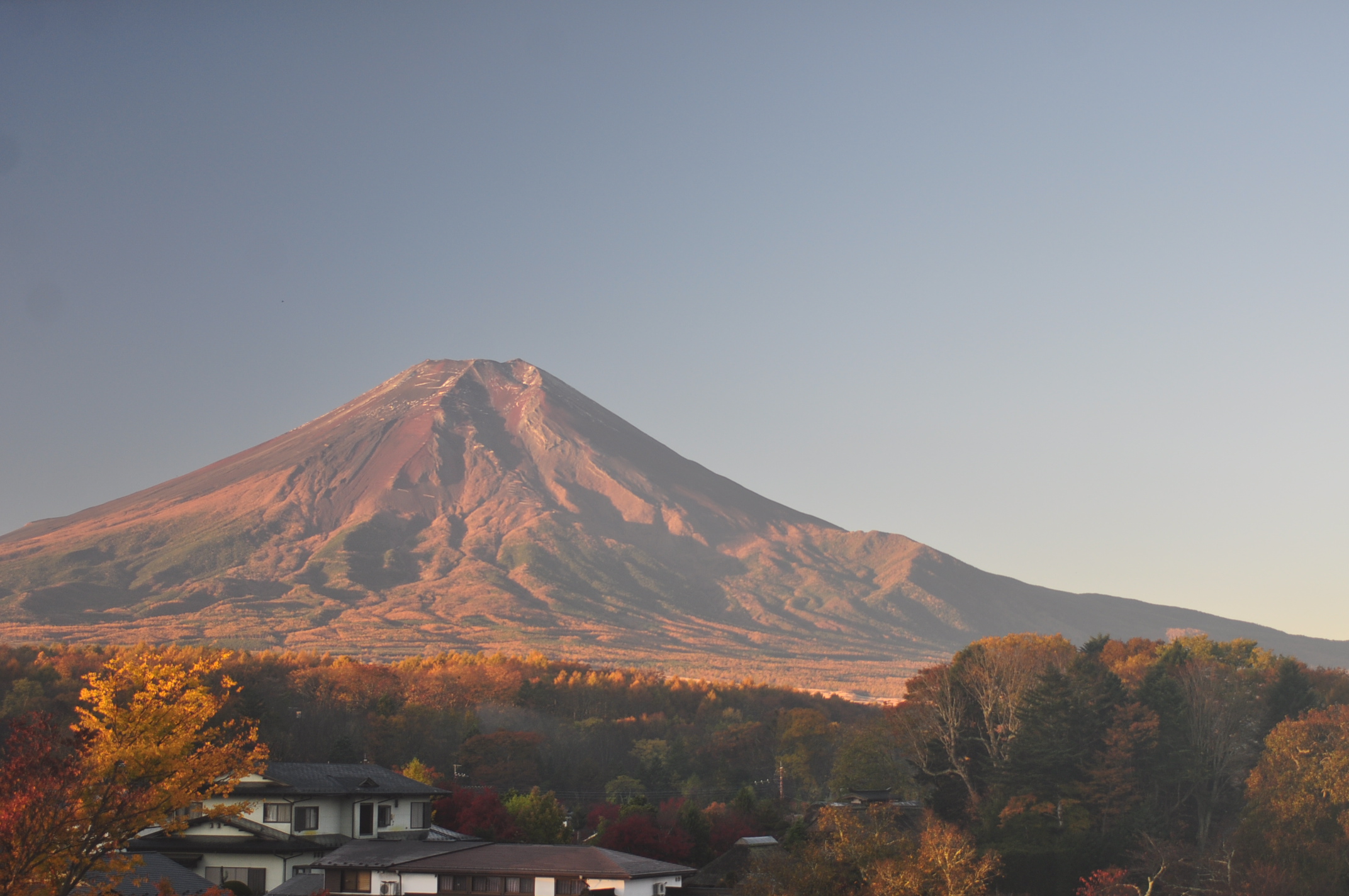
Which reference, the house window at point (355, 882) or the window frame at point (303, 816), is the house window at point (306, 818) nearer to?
the window frame at point (303, 816)

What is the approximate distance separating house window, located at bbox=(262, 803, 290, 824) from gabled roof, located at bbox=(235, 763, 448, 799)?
434mm

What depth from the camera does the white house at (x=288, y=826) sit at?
38000mm

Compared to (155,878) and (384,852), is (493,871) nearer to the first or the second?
(384,852)

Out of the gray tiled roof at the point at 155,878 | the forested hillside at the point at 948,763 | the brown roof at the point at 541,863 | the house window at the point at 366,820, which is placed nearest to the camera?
the gray tiled roof at the point at 155,878

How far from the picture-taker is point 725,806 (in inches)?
2346

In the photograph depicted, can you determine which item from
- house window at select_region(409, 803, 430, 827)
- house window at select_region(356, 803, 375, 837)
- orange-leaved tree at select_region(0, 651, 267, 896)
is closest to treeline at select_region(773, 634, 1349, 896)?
house window at select_region(409, 803, 430, 827)

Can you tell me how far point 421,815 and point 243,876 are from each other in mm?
7671

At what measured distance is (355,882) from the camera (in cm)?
3719

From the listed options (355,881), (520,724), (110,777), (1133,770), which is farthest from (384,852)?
(520,724)

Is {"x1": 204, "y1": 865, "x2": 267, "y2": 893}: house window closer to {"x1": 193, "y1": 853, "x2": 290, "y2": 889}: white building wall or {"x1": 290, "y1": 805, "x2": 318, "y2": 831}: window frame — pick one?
{"x1": 193, "y1": 853, "x2": 290, "y2": 889}: white building wall

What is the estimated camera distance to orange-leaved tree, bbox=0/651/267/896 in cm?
1773

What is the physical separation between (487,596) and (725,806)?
451 feet

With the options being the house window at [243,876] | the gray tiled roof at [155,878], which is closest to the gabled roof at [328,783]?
the house window at [243,876]

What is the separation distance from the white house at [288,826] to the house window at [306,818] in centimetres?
2
